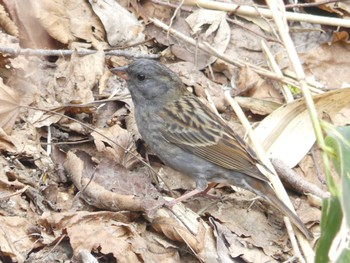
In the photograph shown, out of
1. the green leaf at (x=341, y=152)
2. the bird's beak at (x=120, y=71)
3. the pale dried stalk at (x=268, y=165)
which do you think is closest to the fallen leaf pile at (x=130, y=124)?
the pale dried stalk at (x=268, y=165)

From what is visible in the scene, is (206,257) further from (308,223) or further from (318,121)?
(318,121)

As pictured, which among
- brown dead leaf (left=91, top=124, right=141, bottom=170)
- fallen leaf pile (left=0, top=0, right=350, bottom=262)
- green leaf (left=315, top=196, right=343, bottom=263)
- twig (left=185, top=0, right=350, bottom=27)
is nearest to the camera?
green leaf (left=315, top=196, right=343, bottom=263)

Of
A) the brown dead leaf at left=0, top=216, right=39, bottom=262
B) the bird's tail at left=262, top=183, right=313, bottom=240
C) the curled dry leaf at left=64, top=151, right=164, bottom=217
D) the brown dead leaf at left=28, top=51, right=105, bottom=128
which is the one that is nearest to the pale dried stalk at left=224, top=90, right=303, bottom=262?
the bird's tail at left=262, top=183, right=313, bottom=240

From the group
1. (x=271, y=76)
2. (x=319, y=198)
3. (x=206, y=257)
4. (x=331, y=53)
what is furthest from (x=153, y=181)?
(x=331, y=53)

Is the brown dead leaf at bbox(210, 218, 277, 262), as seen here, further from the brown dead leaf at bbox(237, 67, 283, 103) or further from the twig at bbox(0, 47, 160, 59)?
the twig at bbox(0, 47, 160, 59)

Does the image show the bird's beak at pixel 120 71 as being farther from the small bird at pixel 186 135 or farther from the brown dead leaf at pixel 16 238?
the brown dead leaf at pixel 16 238
